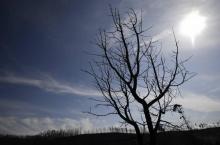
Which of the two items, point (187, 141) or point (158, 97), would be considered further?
point (187, 141)

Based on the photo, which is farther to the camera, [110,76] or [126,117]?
[110,76]

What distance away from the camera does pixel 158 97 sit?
9.70 m

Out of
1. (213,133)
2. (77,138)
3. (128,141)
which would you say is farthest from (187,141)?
(77,138)

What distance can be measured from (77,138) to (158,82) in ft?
94.9

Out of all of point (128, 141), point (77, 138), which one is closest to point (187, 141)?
point (128, 141)

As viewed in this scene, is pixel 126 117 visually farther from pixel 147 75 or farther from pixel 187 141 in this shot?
pixel 187 141

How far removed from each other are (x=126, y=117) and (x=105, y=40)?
3.87 meters

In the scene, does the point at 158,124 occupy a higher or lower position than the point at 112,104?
lower

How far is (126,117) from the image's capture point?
33.1 feet

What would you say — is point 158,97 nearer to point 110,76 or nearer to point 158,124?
point 158,124

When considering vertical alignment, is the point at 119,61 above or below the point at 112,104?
above

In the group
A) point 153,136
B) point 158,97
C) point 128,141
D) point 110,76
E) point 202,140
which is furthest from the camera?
point 128,141

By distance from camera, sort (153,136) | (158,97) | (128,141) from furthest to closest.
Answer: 1. (128,141)
2. (158,97)
3. (153,136)

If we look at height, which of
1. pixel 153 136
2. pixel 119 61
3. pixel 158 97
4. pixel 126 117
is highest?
pixel 119 61
